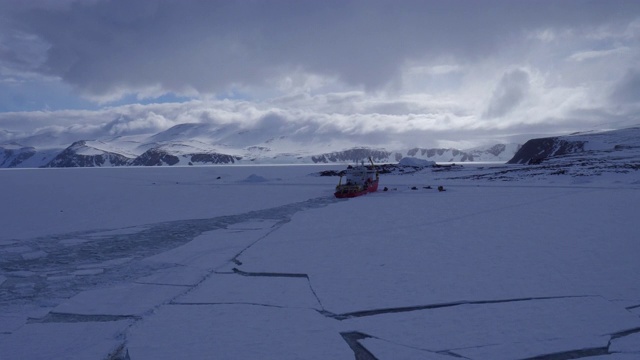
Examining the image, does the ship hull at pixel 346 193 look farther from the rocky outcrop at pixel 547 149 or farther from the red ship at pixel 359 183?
the rocky outcrop at pixel 547 149

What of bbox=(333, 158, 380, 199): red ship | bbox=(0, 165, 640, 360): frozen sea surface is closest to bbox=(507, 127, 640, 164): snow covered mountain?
bbox=(333, 158, 380, 199): red ship

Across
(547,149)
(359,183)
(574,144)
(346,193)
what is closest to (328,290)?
(346,193)

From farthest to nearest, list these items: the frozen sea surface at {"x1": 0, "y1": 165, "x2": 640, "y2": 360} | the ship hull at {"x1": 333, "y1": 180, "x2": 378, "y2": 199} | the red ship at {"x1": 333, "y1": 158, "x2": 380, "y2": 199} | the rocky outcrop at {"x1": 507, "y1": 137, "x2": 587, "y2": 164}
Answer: the rocky outcrop at {"x1": 507, "y1": 137, "x2": 587, "y2": 164} → the red ship at {"x1": 333, "y1": 158, "x2": 380, "y2": 199} → the ship hull at {"x1": 333, "y1": 180, "x2": 378, "y2": 199} → the frozen sea surface at {"x1": 0, "y1": 165, "x2": 640, "y2": 360}

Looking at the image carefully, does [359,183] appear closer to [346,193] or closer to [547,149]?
[346,193]

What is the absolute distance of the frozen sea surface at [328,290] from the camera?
217 inches

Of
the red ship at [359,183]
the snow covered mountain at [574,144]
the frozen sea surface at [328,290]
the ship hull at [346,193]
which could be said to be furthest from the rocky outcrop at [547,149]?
the frozen sea surface at [328,290]

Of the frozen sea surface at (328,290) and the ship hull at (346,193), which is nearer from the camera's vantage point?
the frozen sea surface at (328,290)

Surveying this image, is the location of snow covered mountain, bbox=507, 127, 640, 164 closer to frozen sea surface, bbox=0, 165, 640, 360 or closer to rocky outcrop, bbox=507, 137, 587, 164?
rocky outcrop, bbox=507, 137, 587, 164

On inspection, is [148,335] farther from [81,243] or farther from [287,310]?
[81,243]

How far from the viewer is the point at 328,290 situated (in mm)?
7738

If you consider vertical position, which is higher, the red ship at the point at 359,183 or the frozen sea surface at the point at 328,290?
the red ship at the point at 359,183

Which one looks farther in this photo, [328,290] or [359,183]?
[359,183]

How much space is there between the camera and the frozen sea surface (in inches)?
217

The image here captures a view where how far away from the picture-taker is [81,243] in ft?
42.1
